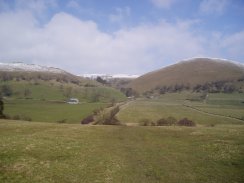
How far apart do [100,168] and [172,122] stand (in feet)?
193

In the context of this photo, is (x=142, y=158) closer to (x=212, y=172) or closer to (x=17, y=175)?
(x=212, y=172)

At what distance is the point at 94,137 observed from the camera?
42.3m

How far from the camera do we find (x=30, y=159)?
27609 mm

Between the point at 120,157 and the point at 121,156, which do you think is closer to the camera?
the point at 120,157

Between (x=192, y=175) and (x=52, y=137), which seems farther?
(x=52, y=137)

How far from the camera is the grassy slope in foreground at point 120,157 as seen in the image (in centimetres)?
2450

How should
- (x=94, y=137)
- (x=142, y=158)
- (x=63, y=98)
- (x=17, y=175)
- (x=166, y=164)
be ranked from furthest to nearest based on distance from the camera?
(x=63, y=98) → (x=94, y=137) → (x=142, y=158) → (x=166, y=164) → (x=17, y=175)

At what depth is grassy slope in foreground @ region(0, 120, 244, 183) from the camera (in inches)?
965

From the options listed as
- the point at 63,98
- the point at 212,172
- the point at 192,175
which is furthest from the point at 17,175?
the point at 63,98

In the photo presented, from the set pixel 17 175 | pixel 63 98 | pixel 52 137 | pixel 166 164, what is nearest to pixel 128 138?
pixel 52 137

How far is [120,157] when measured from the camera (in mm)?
31234

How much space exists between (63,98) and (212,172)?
592 ft

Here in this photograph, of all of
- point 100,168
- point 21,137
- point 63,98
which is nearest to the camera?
point 100,168

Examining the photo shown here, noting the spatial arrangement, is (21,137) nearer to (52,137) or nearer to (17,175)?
(52,137)
